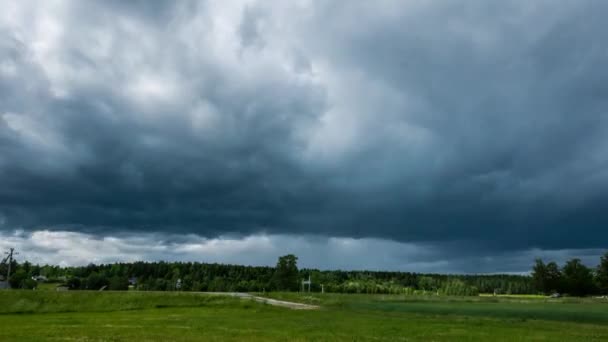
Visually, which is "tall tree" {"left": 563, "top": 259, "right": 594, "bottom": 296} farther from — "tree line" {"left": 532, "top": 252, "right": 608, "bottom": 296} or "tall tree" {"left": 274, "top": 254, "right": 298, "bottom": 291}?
"tall tree" {"left": 274, "top": 254, "right": 298, "bottom": 291}

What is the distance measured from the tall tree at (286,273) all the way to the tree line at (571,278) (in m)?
94.0

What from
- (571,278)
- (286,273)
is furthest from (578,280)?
(286,273)

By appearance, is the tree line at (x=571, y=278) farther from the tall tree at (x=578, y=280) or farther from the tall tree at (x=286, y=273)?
the tall tree at (x=286, y=273)

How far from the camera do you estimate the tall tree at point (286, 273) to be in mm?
166875

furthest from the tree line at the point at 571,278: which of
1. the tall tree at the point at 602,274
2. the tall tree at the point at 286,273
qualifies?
the tall tree at the point at 286,273

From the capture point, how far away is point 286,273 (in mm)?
167375

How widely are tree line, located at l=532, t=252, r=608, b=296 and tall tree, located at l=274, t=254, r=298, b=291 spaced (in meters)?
94.0

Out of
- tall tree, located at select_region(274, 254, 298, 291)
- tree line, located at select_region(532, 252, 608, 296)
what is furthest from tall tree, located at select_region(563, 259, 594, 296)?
tall tree, located at select_region(274, 254, 298, 291)

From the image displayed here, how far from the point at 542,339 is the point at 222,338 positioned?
24.2 meters

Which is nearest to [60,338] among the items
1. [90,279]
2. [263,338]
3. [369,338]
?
[263,338]

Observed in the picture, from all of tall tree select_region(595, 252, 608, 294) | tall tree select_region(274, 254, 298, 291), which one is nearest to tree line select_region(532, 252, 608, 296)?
tall tree select_region(595, 252, 608, 294)

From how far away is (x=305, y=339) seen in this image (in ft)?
106

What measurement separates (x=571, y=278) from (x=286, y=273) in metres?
106

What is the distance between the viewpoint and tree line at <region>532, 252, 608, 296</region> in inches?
6624
